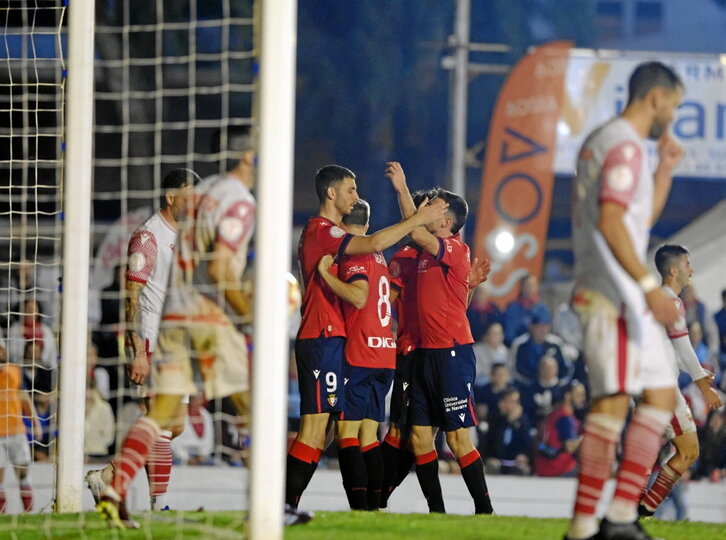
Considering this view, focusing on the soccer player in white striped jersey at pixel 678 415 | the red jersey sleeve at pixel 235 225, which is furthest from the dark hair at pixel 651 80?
the soccer player in white striped jersey at pixel 678 415

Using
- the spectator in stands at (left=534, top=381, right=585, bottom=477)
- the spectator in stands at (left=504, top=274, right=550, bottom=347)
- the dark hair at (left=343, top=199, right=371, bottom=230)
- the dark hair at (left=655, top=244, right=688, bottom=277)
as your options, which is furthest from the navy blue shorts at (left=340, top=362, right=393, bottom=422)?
the spectator in stands at (left=504, top=274, right=550, bottom=347)

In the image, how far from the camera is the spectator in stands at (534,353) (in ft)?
39.7

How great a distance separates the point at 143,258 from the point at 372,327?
1.56m

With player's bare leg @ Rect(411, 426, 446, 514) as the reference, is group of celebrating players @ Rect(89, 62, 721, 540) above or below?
above

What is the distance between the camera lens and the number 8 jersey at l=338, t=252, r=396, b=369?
25.1 feet

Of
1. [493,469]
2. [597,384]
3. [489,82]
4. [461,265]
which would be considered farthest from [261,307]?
[489,82]

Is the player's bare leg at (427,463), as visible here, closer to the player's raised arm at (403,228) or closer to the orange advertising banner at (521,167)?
the player's raised arm at (403,228)

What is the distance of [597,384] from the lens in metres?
4.95

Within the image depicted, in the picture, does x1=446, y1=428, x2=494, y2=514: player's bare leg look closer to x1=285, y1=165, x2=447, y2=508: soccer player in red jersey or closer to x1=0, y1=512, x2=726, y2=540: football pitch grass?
x1=0, y1=512, x2=726, y2=540: football pitch grass

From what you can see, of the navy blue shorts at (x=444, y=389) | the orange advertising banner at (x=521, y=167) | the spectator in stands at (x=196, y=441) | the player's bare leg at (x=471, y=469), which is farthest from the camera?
the orange advertising banner at (x=521, y=167)

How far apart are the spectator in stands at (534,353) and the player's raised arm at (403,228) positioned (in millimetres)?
5303

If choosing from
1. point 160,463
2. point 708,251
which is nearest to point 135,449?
point 160,463

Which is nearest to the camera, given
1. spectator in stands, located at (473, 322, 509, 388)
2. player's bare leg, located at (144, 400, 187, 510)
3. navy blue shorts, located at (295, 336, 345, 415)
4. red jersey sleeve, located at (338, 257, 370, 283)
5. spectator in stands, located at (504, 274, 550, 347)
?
navy blue shorts, located at (295, 336, 345, 415)

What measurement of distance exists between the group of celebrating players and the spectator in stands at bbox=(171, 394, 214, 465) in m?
3.38
